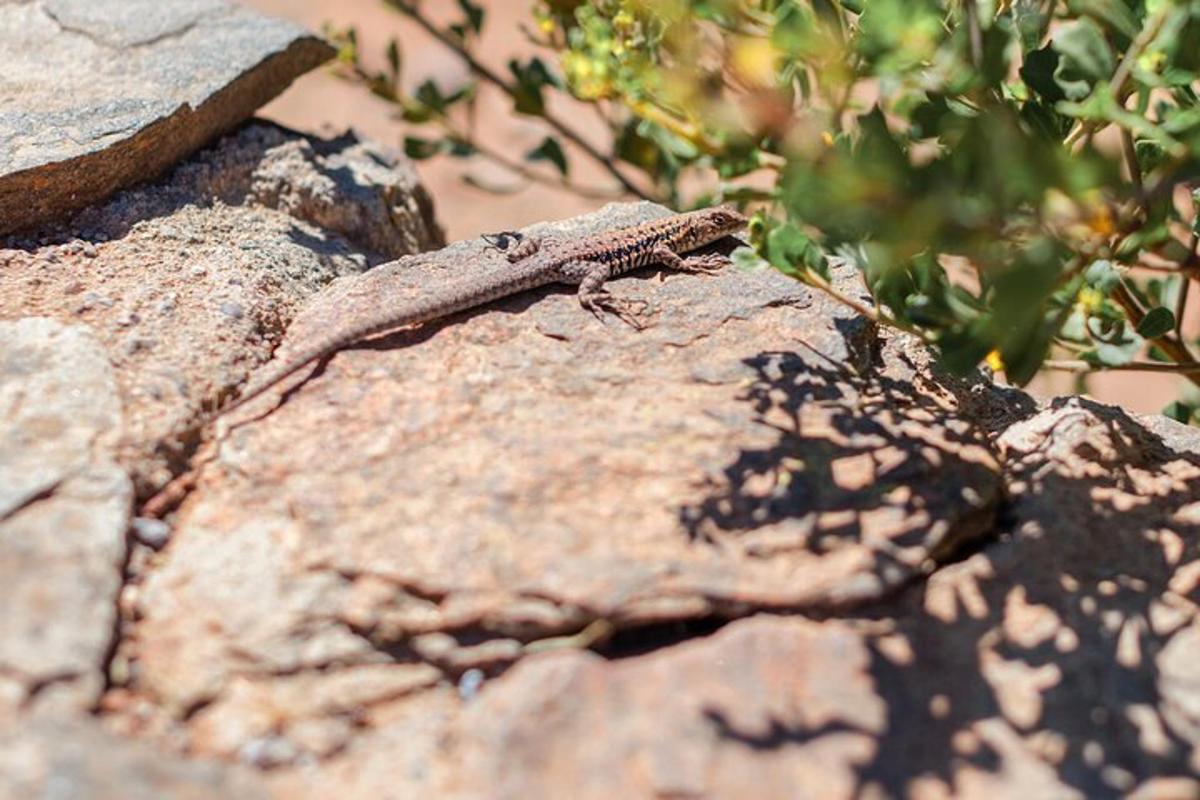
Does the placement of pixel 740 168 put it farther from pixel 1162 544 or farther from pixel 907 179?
pixel 1162 544

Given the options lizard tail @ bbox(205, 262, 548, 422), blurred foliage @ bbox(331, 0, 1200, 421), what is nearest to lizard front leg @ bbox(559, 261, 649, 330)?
lizard tail @ bbox(205, 262, 548, 422)

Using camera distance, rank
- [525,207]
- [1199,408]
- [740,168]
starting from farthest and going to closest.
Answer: [525,207]
[1199,408]
[740,168]

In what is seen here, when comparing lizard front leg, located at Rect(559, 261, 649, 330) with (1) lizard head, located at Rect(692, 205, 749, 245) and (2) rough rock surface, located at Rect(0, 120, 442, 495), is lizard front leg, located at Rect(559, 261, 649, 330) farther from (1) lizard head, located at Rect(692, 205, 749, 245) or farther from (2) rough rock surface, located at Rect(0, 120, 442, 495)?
(2) rough rock surface, located at Rect(0, 120, 442, 495)

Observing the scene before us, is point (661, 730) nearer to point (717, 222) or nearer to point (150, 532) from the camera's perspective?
point (150, 532)

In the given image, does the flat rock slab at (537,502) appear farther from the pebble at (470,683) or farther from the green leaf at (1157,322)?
the green leaf at (1157,322)

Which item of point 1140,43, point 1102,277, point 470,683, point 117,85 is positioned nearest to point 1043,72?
point 1140,43

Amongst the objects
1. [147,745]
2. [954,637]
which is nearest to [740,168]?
[954,637]
